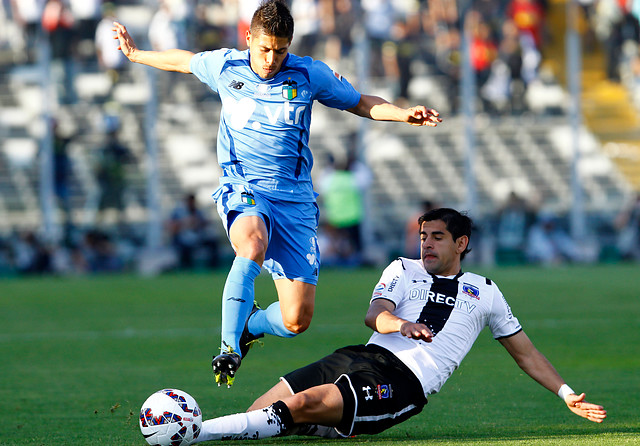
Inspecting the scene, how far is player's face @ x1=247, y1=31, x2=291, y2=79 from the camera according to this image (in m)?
6.82

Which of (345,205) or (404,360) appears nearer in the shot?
(404,360)

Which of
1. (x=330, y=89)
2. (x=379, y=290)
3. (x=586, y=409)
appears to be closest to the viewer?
(x=586, y=409)

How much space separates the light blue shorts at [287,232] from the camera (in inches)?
278

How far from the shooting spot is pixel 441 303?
6441mm

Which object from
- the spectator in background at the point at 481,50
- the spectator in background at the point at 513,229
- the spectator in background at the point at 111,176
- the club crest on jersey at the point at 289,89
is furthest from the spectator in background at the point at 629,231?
the club crest on jersey at the point at 289,89

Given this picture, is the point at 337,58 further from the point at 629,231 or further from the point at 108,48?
the point at 629,231

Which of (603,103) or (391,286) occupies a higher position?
(603,103)

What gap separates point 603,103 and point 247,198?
21.4 metres

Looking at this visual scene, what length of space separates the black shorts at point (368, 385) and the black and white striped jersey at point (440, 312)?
0.10 metres

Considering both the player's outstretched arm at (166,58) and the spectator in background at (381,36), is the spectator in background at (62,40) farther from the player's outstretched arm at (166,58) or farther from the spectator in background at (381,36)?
the player's outstretched arm at (166,58)

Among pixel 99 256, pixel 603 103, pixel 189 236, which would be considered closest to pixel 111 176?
pixel 99 256

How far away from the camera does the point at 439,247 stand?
21.2 feet

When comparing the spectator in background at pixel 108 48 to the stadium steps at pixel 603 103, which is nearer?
the spectator in background at pixel 108 48

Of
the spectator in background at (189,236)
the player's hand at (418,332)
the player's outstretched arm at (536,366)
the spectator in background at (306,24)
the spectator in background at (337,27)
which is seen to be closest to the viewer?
the player's hand at (418,332)
